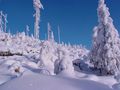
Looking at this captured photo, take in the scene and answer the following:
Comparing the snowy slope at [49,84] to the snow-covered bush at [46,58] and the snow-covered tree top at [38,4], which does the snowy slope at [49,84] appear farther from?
the snow-covered tree top at [38,4]

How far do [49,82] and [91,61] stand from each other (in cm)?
2010

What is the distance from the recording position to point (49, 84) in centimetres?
685

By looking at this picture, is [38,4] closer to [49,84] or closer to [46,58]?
[46,58]

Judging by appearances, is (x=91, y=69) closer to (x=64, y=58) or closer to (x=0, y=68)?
(x=64, y=58)

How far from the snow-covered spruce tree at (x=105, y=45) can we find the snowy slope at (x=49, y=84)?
59.7 ft

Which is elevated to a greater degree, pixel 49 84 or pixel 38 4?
pixel 38 4

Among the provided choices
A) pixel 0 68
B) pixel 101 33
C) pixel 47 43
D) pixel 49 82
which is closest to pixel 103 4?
pixel 101 33

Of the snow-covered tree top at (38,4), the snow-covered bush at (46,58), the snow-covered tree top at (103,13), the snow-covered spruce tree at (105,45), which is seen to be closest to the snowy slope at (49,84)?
the snow-covered spruce tree at (105,45)

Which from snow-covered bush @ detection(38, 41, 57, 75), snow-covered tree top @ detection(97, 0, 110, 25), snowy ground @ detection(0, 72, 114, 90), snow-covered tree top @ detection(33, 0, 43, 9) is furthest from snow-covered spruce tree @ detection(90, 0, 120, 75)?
snow-covered tree top @ detection(33, 0, 43, 9)

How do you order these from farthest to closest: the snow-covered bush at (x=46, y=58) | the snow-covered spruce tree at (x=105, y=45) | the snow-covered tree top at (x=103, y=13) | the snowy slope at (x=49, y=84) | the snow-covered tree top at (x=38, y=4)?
the snow-covered tree top at (x=38, y=4) → the snow-covered bush at (x=46, y=58) → the snow-covered tree top at (x=103, y=13) → the snow-covered spruce tree at (x=105, y=45) → the snowy slope at (x=49, y=84)

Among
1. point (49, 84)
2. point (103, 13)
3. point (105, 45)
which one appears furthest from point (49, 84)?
point (103, 13)

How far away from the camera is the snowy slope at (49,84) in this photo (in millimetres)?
6700

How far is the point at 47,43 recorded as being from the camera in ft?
102

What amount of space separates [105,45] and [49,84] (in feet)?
63.2
